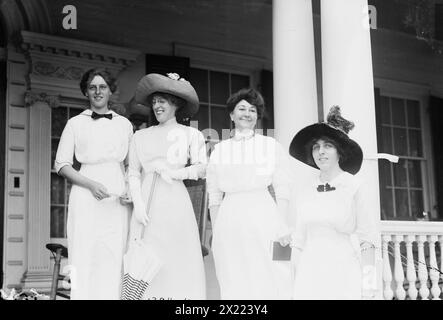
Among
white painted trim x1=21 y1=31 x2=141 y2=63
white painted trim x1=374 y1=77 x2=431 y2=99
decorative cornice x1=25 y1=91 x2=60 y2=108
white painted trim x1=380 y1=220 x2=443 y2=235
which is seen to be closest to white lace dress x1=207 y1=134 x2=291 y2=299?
white painted trim x1=380 y1=220 x2=443 y2=235

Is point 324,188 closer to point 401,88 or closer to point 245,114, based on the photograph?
point 245,114

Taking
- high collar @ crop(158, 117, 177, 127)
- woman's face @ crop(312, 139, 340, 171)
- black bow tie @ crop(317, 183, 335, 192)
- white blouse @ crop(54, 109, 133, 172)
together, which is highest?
high collar @ crop(158, 117, 177, 127)

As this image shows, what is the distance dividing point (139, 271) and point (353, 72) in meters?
2.04

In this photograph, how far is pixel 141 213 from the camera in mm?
4195

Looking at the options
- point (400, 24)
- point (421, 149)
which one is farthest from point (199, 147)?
point (421, 149)

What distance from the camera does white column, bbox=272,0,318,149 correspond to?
5.19m

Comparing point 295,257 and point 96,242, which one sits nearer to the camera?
point 295,257

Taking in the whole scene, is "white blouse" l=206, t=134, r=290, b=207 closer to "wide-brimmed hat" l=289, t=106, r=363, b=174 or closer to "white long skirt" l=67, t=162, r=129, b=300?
"wide-brimmed hat" l=289, t=106, r=363, b=174

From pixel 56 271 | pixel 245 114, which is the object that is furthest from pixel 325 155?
pixel 56 271

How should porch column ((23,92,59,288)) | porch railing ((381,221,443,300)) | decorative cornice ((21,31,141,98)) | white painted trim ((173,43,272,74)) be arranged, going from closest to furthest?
porch railing ((381,221,443,300)), porch column ((23,92,59,288)), decorative cornice ((21,31,141,98)), white painted trim ((173,43,272,74))

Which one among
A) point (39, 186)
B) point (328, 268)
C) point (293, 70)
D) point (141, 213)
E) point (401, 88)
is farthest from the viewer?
point (401, 88)

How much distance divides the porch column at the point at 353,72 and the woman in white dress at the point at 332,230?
0.81m

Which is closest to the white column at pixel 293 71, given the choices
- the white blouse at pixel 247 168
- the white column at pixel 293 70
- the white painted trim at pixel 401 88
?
the white column at pixel 293 70

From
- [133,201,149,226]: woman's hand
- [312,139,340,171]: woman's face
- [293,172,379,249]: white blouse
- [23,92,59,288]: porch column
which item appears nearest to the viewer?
[293,172,379,249]: white blouse
